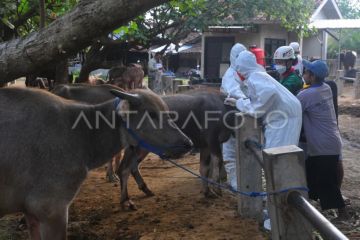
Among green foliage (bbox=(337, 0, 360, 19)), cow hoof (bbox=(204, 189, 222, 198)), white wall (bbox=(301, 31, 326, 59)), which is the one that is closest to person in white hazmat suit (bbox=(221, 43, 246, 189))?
cow hoof (bbox=(204, 189, 222, 198))

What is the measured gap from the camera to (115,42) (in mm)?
9797

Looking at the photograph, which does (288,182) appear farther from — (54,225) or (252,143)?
(252,143)

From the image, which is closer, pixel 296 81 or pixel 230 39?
pixel 296 81

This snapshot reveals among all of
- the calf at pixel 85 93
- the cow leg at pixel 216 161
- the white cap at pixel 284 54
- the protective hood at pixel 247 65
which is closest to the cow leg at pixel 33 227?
the calf at pixel 85 93

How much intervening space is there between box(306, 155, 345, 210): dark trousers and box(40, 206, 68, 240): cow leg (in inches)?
127

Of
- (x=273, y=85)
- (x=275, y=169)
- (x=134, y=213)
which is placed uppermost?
(x=273, y=85)

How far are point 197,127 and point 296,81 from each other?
65.3 inches

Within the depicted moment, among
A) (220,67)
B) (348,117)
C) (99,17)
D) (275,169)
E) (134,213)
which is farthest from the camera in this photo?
(220,67)

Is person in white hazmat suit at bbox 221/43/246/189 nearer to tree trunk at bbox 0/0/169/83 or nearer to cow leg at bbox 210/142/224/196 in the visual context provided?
cow leg at bbox 210/142/224/196

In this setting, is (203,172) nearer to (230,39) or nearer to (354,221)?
(354,221)

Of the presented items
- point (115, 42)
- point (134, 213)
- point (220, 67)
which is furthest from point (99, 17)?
point (220, 67)

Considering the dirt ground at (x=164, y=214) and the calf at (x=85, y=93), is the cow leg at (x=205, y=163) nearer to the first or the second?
the dirt ground at (x=164, y=214)

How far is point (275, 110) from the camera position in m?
5.60

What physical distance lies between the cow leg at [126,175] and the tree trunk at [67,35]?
8.77 ft
